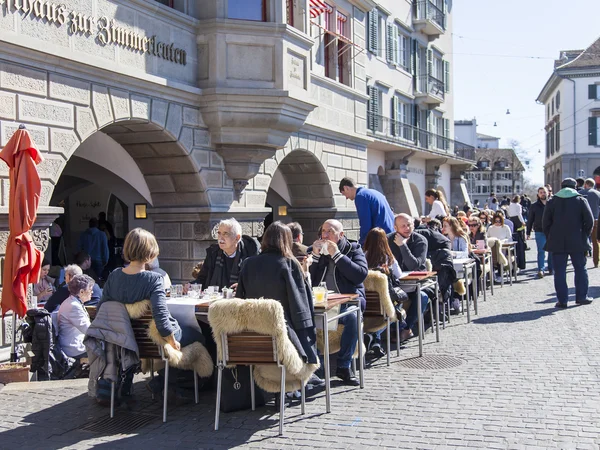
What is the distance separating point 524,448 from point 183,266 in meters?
8.80

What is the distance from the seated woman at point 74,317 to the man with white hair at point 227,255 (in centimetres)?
123

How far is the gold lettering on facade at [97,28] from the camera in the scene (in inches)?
358

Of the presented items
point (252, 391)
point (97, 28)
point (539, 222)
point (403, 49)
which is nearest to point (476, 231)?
point (539, 222)

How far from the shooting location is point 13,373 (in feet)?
25.4

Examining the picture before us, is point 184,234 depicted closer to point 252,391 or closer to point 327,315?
point 327,315

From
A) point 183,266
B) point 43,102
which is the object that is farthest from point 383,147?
point 43,102

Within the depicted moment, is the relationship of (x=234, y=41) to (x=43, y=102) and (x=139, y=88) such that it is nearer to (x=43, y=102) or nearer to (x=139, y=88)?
(x=139, y=88)

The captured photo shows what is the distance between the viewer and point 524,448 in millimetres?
5332

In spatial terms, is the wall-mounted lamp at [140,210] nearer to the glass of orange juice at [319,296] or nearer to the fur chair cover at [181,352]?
the fur chair cover at [181,352]

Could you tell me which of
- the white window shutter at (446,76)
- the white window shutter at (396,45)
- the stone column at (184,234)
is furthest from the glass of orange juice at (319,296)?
the white window shutter at (446,76)

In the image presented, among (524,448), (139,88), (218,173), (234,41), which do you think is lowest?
(524,448)

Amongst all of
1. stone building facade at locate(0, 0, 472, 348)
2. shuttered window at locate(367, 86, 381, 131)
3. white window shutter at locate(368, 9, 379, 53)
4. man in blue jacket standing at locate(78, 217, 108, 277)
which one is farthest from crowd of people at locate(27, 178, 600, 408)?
white window shutter at locate(368, 9, 379, 53)

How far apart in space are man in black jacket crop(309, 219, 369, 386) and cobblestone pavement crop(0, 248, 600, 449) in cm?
30

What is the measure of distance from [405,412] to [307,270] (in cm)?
187
